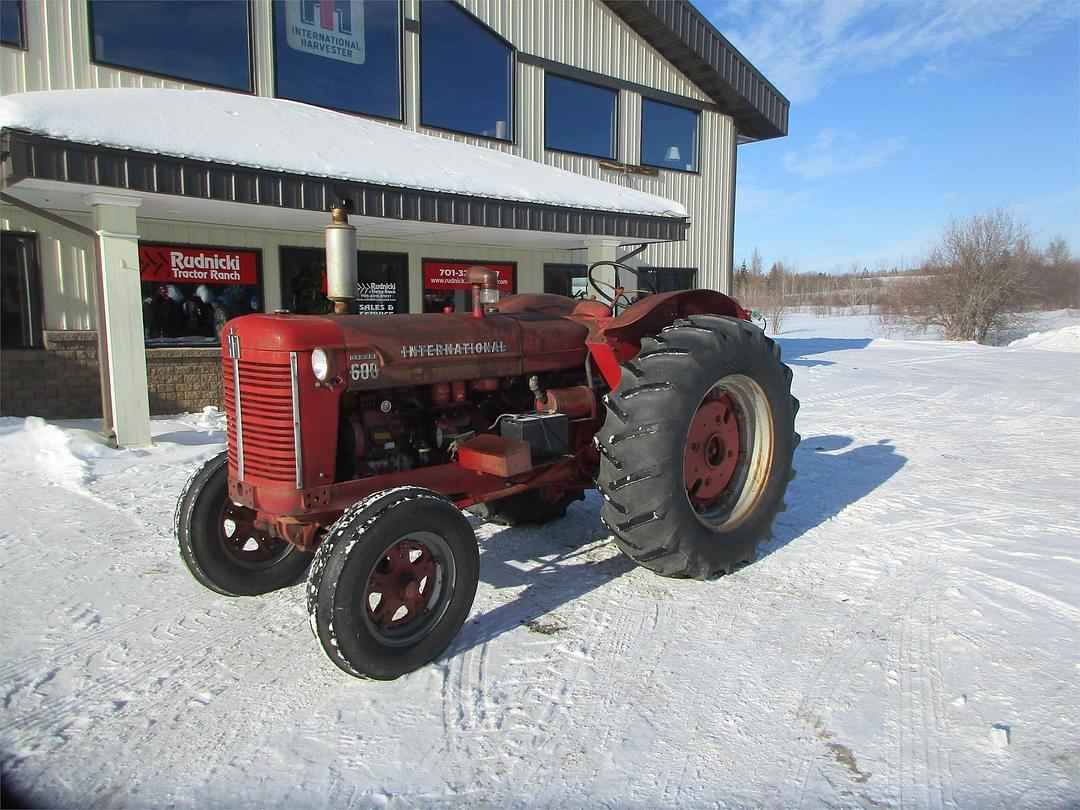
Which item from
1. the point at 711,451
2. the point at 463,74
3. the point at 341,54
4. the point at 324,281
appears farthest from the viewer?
the point at 463,74

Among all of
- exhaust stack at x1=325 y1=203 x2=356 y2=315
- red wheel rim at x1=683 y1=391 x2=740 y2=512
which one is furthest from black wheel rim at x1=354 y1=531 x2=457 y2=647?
red wheel rim at x1=683 y1=391 x2=740 y2=512

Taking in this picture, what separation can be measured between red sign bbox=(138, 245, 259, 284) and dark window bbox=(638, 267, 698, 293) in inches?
300

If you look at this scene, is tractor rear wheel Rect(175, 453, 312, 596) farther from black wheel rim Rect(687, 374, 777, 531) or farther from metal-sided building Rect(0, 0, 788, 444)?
metal-sided building Rect(0, 0, 788, 444)

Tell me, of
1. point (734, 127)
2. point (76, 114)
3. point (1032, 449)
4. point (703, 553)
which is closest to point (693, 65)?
point (734, 127)

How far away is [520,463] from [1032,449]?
5960 millimetres

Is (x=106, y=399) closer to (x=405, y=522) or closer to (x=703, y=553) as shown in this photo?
(x=405, y=522)

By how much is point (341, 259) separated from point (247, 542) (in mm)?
1538

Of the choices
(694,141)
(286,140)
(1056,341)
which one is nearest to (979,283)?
(1056,341)

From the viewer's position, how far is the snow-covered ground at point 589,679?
2.18 metres

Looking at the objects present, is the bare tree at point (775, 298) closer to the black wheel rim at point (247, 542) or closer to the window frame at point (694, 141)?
the window frame at point (694, 141)

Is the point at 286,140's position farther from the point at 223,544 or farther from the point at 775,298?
the point at 775,298

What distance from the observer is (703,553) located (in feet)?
11.7

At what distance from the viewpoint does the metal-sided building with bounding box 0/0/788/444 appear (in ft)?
21.8

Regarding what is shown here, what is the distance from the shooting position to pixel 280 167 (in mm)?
6855
